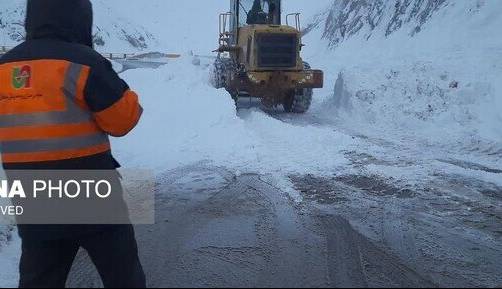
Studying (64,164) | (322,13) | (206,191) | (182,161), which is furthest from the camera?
(322,13)

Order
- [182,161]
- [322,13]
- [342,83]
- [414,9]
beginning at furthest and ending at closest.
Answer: [322,13], [414,9], [342,83], [182,161]

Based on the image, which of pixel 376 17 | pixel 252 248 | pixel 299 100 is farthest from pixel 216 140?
pixel 376 17

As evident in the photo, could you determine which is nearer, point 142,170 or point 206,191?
point 206,191

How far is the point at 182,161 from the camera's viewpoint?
24.7 feet

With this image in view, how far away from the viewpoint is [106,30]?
2473 inches

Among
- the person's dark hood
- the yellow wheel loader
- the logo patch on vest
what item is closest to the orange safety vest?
the logo patch on vest

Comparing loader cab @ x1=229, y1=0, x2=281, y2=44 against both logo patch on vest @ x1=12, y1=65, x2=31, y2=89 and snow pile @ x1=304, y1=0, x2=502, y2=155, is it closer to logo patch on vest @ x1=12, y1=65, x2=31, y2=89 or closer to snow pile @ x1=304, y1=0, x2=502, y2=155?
snow pile @ x1=304, y1=0, x2=502, y2=155

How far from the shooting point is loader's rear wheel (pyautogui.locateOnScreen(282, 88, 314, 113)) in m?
14.3

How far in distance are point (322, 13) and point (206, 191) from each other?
135 ft

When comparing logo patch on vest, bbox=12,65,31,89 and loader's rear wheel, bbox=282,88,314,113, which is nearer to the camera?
logo patch on vest, bbox=12,65,31,89

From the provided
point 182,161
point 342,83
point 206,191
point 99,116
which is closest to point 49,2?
point 99,116

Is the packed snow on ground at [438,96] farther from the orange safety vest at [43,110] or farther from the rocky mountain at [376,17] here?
the orange safety vest at [43,110]

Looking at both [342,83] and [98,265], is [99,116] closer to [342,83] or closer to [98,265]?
[98,265]

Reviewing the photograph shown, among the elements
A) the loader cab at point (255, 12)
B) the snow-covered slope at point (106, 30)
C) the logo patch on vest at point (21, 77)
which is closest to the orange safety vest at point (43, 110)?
the logo patch on vest at point (21, 77)
